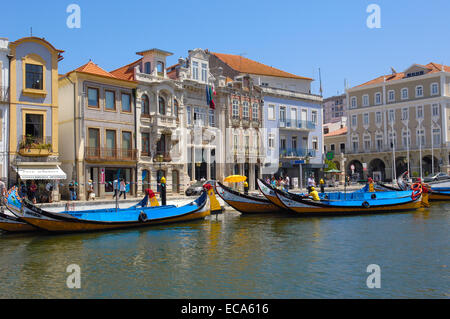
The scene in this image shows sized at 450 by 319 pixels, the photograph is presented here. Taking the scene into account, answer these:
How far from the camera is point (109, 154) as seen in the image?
37375 millimetres

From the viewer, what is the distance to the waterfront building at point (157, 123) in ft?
131

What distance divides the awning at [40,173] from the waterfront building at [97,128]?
8.27ft

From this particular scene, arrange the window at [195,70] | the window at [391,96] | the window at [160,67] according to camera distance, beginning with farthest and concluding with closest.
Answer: the window at [391,96]
the window at [195,70]
the window at [160,67]

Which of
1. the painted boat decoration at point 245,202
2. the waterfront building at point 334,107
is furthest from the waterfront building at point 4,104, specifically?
the waterfront building at point 334,107

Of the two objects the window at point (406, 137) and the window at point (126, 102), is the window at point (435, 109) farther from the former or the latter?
the window at point (126, 102)

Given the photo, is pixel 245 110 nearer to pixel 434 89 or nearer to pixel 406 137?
pixel 406 137

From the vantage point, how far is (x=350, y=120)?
80.6 metres

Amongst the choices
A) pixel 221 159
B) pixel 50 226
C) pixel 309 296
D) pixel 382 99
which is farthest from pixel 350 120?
pixel 309 296

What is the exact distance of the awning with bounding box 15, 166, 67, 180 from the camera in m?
31.5

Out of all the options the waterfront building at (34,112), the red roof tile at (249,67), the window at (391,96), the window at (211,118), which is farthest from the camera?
the window at (391,96)

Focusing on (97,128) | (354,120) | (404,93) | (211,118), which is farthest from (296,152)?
(354,120)

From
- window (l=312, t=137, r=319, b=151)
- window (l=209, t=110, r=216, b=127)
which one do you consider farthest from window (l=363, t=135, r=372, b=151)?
window (l=209, t=110, r=216, b=127)

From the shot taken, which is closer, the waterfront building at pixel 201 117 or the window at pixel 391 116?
the waterfront building at pixel 201 117
